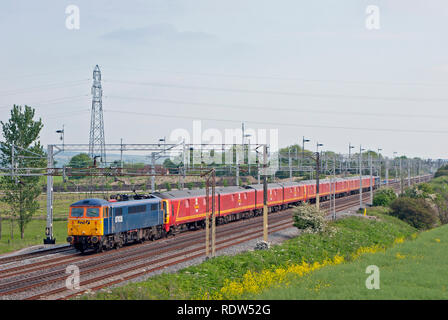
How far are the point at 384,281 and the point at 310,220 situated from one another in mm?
18664

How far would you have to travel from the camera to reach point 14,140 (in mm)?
49594

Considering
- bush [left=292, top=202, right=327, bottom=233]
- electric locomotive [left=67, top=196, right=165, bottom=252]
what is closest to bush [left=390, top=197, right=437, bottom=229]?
bush [left=292, top=202, right=327, bottom=233]

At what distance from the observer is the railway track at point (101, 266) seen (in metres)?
23.0

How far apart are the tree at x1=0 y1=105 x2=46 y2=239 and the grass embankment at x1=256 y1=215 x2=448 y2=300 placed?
3162 centimetres

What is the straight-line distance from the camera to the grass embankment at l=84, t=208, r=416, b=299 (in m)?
20.0

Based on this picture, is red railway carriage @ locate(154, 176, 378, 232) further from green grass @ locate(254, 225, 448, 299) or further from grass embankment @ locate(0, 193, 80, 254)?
green grass @ locate(254, 225, 448, 299)

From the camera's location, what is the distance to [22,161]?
48656 millimetres

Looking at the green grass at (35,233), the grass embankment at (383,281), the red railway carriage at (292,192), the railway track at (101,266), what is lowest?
the green grass at (35,233)

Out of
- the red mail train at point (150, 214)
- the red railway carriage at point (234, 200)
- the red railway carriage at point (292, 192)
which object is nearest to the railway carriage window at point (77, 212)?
the red mail train at point (150, 214)

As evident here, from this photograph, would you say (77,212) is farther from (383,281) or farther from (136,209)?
(383,281)

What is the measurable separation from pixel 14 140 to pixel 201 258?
28294mm
